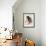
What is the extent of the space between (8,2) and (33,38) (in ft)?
6.35

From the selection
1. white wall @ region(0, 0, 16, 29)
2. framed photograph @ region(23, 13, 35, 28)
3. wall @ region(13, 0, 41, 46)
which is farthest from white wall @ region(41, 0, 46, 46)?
white wall @ region(0, 0, 16, 29)

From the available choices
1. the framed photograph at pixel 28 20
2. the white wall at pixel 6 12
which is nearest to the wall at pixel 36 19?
the framed photograph at pixel 28 20

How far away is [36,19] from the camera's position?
16.9 feet

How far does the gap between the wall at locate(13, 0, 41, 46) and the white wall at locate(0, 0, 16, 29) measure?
38.5 inches

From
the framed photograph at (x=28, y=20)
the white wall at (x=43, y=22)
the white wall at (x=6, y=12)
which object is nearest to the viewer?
the white wall at (x=6, y=12)

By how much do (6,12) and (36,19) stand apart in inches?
61.0

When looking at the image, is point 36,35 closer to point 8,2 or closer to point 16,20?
point 16,20

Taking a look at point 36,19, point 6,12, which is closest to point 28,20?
point 36,19

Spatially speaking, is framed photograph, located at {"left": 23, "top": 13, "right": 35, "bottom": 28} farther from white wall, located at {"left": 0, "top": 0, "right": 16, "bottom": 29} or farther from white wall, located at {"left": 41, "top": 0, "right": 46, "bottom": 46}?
white wall, located at {"left": 0, "top": 0, "right": 16, "bottom": 29}

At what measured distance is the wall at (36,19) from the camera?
512 cm

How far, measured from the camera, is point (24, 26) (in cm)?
512

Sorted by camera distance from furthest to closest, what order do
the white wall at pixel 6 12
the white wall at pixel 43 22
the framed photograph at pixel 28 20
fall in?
the framed photograph at pixel 28 20
the white wall at pixel 43 22
the white wall at pixel 6 12

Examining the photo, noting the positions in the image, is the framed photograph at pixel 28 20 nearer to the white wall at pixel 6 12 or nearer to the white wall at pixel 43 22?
the white wall at pixel 43 22

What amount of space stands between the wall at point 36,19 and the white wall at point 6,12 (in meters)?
0.98
